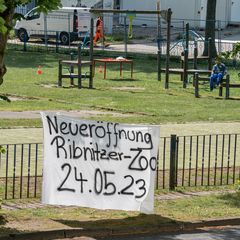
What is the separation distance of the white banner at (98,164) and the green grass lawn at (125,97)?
35.2 ft

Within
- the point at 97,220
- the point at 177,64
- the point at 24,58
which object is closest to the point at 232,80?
the point at 177,64

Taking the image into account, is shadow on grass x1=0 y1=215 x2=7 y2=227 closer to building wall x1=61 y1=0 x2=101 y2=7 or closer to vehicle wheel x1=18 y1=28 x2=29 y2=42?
vehicle wheel x1=18 y1=28 x2=29 y2=42

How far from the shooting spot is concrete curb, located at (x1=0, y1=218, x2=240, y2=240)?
42.8 feet

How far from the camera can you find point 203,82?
124 feet

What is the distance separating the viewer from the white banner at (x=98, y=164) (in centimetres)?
1415

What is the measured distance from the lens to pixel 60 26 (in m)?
55.8

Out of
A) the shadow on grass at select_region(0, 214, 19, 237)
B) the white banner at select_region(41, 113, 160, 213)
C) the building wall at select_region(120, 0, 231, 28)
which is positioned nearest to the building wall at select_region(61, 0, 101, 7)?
the building wall at select_region(120, 0, 231, 28)

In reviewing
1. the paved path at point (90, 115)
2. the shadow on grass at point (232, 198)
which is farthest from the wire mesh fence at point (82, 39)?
the shadow on grass at point (232, 198)

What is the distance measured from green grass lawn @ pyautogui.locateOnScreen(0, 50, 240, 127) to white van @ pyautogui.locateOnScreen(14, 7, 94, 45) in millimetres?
12095

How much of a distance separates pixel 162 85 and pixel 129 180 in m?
22.8

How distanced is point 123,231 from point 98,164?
3.83 feet

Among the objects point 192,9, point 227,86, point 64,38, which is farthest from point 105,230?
point 192,9

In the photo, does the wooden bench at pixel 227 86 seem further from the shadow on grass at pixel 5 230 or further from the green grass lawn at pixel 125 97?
the shadow on grass at pixel 5 230

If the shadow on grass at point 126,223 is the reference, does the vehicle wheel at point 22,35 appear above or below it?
below
